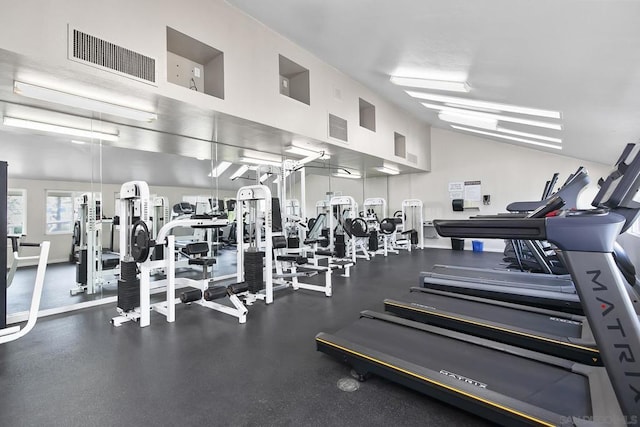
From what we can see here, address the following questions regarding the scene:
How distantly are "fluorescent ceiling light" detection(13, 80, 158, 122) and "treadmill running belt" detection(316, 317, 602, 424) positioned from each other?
3399mm

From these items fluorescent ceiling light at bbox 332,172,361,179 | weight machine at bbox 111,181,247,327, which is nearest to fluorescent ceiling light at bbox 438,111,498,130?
fluorescent ceiling light at bbox 332,172,361,179

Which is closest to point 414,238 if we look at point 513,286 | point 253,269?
point 513,286

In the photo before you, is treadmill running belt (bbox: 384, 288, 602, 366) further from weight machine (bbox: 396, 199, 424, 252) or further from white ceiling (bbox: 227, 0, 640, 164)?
weight machine (bbox: 396, 199, 424, 252)

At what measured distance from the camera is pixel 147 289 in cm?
316

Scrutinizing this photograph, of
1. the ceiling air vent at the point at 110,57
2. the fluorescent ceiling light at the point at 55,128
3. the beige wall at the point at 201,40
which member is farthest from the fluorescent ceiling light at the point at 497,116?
the fluorescent ceiling light at the point at 55,128

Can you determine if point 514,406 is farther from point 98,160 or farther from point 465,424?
point 98,160

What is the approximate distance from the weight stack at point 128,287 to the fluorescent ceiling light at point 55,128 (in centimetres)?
198

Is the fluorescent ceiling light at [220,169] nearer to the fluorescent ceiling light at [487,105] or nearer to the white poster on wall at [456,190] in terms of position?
the fluorescent ceiling light at [487,105]

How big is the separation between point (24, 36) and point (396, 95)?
19.4ft

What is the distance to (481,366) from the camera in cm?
181

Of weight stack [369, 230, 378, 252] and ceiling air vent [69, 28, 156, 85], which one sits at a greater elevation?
ceiling air vent [69, 28, 156, 85]

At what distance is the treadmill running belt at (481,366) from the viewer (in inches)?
58.8

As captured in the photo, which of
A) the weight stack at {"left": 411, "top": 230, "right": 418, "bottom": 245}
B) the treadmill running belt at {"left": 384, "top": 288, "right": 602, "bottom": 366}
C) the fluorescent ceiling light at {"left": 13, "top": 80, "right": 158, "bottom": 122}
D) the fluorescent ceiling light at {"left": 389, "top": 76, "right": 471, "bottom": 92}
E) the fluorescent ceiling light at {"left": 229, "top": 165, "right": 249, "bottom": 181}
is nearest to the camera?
the treadmill running belt at {"left": 384, "top": 288, "right": 602, "bottom": 366}

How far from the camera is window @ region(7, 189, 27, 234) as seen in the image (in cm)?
368
